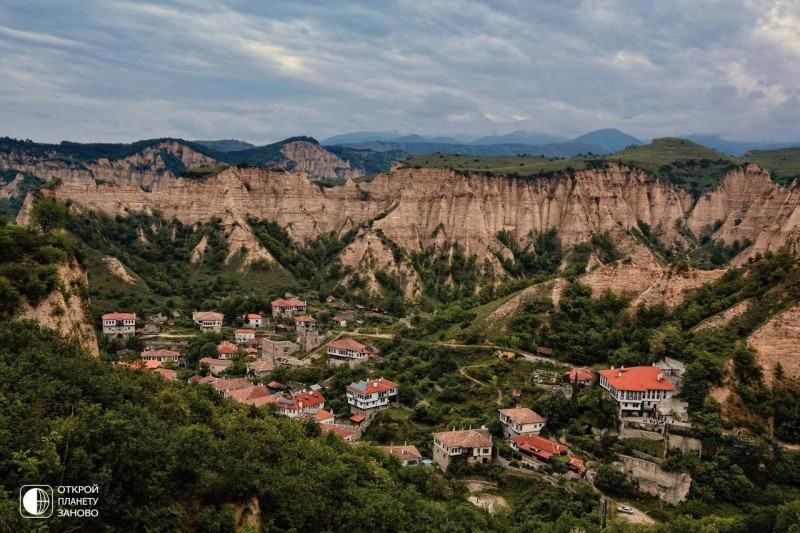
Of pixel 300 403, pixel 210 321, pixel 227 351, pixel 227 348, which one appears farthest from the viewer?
pixel 210 321

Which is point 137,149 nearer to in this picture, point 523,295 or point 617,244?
point 617,244

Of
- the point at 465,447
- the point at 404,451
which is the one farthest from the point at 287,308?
the point at 465,447

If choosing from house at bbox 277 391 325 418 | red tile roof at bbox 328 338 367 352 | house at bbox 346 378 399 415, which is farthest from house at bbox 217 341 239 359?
house at bbox 346 378 399 415

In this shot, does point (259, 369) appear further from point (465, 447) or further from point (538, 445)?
point (538, 445)

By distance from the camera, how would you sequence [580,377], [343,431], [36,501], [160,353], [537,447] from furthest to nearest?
[160,353] → [580,377] → [343,431] → [537,447] → [36,501]

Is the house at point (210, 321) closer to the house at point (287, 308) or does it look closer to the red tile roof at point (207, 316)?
the red tile roof at point (207, 316)

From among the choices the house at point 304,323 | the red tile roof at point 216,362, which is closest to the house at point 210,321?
the house at point 304,323
